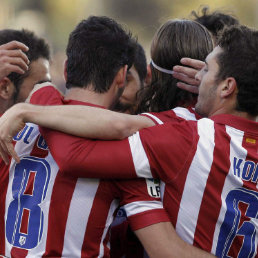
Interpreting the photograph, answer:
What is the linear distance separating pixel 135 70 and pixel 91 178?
1475mm

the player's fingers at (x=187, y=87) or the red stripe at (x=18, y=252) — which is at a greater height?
the player's fingers at (x=187, y=87)

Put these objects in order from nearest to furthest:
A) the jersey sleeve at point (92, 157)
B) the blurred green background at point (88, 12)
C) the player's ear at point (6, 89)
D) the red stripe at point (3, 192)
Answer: the jersey sleeve at point (92, 157)
the red stripe at point (3, 192)
the player's ear at point (6, 89)
the blurred green background at point (88, 12)

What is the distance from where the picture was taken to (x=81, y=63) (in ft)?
8.29

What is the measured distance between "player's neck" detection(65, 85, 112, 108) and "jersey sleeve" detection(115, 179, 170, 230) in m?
0.36

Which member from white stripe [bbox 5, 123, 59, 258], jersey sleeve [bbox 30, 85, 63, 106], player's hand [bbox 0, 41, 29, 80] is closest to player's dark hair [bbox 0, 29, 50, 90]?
player's hand [bbox 0, 41, 29, 80]

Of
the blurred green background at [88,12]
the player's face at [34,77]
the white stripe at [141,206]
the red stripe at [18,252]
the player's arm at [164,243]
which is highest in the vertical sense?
the player's face at [34,77]

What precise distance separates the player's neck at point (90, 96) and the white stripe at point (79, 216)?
0.34 metres

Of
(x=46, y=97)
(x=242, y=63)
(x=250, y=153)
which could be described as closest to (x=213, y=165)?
(x=250, y=153)

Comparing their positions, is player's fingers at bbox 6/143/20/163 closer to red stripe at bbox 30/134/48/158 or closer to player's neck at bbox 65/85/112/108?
red stripe at bbox 30/134/48/158

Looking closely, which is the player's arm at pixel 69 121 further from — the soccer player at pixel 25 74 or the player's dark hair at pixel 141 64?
the player's dark hair at pixel 141 64

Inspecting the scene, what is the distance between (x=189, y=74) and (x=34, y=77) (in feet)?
3.11

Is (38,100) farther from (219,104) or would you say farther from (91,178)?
(219,104)

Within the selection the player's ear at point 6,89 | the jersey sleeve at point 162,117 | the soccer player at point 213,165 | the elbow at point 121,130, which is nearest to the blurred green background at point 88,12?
the player's ear at point 6,89

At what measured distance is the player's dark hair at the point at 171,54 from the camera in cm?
280
